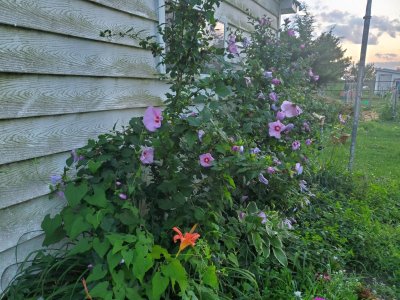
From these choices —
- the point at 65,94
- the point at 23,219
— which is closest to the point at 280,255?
the point at 23,219

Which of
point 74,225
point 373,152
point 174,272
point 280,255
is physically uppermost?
point 74,225

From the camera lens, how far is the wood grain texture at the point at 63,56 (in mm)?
1726

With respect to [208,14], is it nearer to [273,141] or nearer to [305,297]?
[273,141]

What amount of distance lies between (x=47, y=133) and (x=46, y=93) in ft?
0.68

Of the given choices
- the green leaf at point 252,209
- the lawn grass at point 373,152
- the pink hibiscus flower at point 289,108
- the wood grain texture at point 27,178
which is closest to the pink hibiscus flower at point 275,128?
the pink hibiscus flower at point 289,108

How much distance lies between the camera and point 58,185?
6.09ft

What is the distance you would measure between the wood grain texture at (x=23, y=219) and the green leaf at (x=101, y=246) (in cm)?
51

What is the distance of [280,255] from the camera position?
7.52 feet

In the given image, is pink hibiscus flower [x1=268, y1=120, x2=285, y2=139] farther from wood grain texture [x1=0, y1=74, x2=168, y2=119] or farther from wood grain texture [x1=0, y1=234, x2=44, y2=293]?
wood grain texture [x1=0, y1=234, x2=44, y2=293]

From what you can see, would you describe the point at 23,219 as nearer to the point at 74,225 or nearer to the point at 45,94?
the point at 74,225

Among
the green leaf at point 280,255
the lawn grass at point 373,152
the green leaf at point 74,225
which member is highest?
the green leaf at point 74,225

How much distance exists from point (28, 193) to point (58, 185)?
0.50 ft

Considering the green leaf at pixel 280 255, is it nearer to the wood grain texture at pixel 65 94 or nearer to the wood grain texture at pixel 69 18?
the wood grain texture at pixel 65 94

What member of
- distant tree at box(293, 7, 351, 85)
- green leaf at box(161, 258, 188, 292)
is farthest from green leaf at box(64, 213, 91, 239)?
distant tree at box(293, 7, 351, 85)
